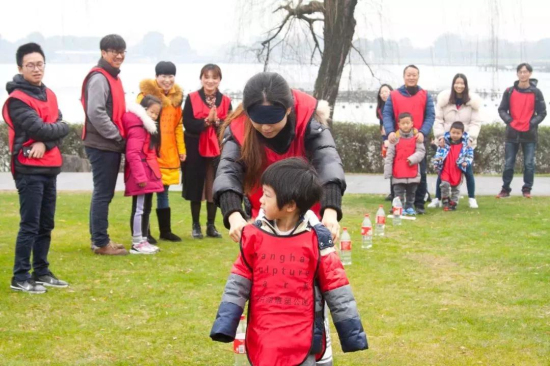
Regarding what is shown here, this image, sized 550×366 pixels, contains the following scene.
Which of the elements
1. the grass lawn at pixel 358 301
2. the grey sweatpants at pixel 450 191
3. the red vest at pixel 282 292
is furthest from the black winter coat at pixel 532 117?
the red vest at pixel 282 292

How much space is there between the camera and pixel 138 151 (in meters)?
9.14

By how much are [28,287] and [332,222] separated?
4.08 meters

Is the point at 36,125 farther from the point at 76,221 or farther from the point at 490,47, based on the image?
the point at 490,47

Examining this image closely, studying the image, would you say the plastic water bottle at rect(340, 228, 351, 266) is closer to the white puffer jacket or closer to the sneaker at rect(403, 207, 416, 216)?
the sneaker at rect(403, 207, 416, 216)

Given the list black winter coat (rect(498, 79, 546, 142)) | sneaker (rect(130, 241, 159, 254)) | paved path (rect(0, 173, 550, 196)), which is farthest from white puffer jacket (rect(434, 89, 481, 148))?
sneaker (rect(130, 241, 159, 254))

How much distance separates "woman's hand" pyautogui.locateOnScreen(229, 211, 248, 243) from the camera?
422 cm

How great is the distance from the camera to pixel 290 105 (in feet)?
14.5

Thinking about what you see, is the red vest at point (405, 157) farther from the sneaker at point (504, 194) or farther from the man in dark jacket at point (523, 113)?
the sneaker at point (504, 194)

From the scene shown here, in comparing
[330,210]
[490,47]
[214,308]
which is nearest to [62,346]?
[214,308]

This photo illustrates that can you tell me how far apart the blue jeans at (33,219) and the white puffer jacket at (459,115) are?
22.2 ft

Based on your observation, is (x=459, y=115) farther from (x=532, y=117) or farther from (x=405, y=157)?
(x=532, y=117)

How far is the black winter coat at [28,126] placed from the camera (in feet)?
24.2

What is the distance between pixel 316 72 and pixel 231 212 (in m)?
14.2

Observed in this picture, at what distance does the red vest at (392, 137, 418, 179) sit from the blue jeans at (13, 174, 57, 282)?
5.92 m
